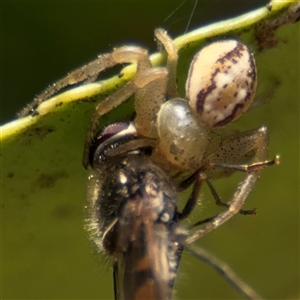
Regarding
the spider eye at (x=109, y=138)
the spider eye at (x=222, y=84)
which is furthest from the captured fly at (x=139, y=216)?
the spider eye at (x=222, y=84)

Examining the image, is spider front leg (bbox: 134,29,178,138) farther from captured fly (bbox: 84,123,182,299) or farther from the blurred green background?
the blurred green background

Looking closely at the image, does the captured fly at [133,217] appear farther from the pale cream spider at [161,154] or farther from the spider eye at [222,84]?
the spider eye at [222,84]

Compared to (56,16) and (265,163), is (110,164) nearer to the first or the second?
(265,163)

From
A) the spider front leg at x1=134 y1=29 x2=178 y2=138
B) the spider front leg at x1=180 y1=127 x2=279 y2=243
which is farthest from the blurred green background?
the spider front leg at x1=134 y1=29 x2=178 y2=138

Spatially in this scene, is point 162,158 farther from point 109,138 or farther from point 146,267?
point 146,267

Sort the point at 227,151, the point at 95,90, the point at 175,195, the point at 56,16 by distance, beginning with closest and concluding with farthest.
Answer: the point at 95,90, the point at 175,195, the point at 227,151, the point at 56,16

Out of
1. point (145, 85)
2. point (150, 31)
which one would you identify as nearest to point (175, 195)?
point (145, 85)
